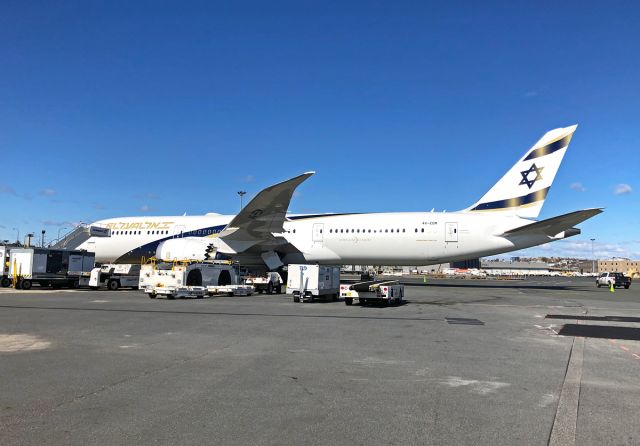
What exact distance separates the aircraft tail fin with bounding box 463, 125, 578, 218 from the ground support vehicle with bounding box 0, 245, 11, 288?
97.5ft

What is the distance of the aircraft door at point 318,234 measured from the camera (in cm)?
3234

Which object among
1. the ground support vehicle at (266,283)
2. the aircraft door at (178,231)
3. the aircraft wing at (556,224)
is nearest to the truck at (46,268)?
the aircraft door at (178,231)

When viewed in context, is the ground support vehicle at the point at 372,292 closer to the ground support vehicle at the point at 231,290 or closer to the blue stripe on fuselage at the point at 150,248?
the ground support vehicle at the point at 231,290

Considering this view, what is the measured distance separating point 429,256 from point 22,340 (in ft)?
79.7

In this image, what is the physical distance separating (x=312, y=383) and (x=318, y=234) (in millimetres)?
25985

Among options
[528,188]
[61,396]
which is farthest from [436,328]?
[528,188]

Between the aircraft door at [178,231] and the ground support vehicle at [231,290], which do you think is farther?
the aircraft door at [178,231]

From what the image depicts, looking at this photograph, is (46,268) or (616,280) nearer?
(46,268)

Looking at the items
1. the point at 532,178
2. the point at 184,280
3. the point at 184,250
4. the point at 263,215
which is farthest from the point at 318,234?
the point at 532,178

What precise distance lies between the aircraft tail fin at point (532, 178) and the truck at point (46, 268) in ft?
85.5

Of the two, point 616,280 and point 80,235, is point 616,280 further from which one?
point 80,235

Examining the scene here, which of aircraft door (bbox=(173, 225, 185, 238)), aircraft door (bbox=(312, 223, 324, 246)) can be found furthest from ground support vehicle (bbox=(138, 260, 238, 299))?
aircraft door (bbox=(173, 225, 185, 238))

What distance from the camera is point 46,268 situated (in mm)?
29438

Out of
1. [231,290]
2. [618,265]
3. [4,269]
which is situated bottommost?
[231,290]
